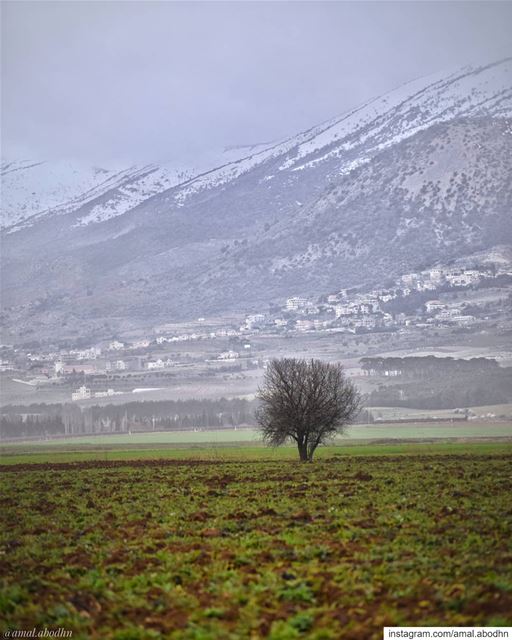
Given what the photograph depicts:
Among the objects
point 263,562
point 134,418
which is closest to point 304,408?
point 263,562

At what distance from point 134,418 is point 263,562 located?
161 m

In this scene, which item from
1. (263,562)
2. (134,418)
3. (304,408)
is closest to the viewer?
(263,562)

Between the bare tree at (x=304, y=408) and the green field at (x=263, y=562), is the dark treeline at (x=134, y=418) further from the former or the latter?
the green field at (x=263, y=562)

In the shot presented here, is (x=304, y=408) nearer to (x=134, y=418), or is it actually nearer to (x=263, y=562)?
(x=263, y=562)

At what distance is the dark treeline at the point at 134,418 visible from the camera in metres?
166

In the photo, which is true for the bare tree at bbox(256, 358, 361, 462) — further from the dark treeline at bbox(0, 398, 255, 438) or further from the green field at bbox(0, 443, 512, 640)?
the dark treeline at bbox(0, 398, 255, 438)

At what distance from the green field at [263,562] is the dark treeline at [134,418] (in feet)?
444

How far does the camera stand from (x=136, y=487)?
3594 centimetres

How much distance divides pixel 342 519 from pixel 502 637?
32.4ft

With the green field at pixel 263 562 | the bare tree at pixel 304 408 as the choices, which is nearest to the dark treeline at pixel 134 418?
the bare tree at pixel 304 408

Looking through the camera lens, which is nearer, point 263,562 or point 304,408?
point 263,562

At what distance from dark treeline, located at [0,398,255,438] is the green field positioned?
444ft

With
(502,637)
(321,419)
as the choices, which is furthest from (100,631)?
(321,419)

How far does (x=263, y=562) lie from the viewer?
60.7ft
